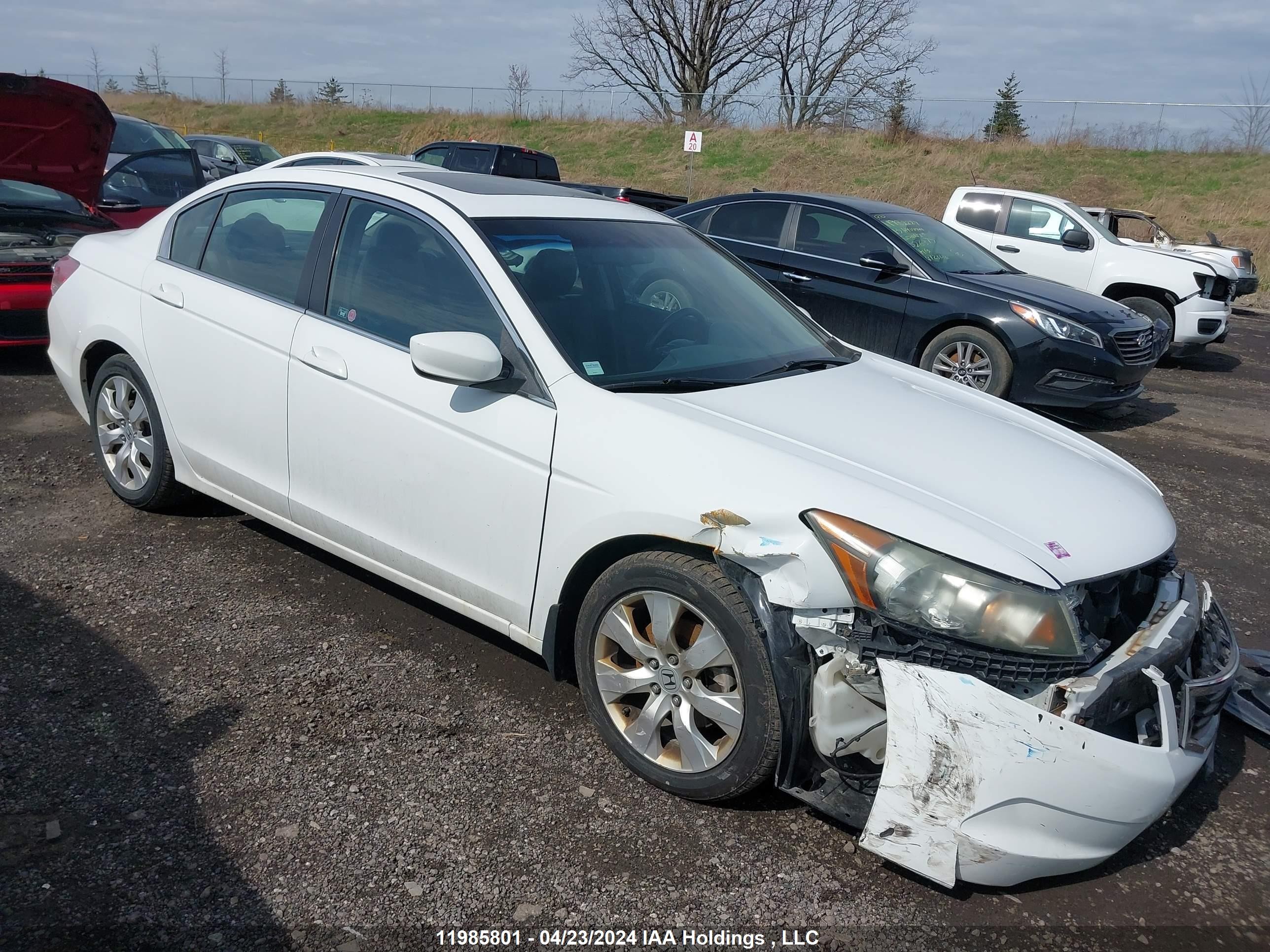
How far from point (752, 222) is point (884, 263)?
136 centimetres

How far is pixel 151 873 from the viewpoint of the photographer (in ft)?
8.17

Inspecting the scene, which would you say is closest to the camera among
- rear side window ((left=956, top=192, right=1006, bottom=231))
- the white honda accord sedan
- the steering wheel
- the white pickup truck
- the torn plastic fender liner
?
the torn plastic fender liner

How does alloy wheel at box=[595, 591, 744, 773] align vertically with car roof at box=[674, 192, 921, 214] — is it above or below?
below

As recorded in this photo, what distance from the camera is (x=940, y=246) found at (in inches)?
338

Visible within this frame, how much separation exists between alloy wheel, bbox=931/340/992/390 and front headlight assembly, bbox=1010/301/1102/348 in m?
0.41

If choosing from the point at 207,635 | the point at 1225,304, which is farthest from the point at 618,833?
the point at 1225,304

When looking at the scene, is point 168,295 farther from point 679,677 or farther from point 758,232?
point 758,232

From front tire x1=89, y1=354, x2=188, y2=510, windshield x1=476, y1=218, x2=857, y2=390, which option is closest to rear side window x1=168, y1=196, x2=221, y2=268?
front tire x1=89, y1=354, x2=188, y2=510

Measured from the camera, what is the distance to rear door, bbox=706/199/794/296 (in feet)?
28.2

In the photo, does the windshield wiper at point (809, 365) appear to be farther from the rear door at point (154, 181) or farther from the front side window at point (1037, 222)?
the front side window at point (1037, 222)

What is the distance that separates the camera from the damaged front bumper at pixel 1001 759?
2338mm

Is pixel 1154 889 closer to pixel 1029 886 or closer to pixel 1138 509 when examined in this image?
pixel 1029 886

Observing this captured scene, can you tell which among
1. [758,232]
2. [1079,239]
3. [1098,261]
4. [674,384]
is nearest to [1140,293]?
[1098,261]

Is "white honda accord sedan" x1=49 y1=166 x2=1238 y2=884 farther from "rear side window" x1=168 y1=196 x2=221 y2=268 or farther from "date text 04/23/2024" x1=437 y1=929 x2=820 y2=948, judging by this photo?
"date text 04/23/2024" x1=437 y1=929 x2=820 y2=948
